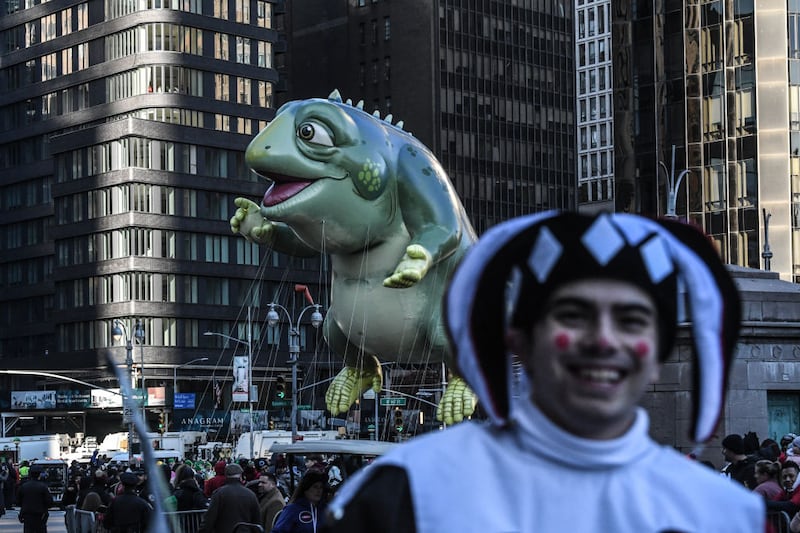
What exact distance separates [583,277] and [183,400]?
85.2 metres

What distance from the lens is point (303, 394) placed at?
103 metres

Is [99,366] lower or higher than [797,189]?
lower

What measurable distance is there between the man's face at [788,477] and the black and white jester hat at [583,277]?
9.30 metres

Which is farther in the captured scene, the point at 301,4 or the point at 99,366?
the point at 301,4

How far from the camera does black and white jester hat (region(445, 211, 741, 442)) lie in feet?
10.6

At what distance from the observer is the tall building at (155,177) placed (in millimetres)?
96938

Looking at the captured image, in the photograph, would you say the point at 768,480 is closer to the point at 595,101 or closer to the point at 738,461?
the point at 738,461

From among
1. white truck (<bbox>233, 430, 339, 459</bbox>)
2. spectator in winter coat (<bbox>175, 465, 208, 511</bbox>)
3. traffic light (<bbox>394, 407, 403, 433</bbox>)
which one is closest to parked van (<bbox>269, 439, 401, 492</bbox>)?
spectator in winter coat (<bbox>175, 465, 208, 511</bbox>)

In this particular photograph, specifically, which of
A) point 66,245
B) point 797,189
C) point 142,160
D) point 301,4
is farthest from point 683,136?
point 301,4

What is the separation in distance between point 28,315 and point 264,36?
25905 mm

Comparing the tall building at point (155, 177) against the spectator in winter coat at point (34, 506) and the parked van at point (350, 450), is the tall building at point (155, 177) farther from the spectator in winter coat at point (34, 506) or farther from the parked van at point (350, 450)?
the parked van at point (350, 450)

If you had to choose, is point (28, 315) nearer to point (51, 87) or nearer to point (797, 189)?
point (51, 87)

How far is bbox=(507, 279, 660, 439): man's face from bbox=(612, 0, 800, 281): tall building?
5029 cm

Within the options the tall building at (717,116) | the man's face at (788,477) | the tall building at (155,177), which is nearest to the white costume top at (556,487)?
the man's face at (788,477)
